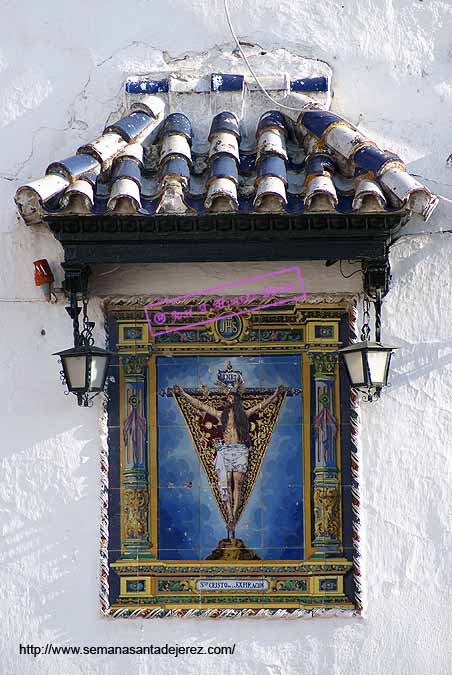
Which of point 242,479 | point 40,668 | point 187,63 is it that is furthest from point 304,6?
point 40,668

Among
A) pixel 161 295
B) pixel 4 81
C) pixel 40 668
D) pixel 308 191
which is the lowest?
pixel 40 668

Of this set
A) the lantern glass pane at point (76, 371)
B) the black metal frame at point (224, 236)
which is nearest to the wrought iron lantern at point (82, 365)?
the lantern glass pane at point (76, 371)

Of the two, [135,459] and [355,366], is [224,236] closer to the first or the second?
[355,366]

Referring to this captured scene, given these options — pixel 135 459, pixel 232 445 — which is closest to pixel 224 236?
pixel 232 445

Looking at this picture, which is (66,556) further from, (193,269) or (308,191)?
(308,191)

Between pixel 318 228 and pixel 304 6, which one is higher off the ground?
pixel 304 6

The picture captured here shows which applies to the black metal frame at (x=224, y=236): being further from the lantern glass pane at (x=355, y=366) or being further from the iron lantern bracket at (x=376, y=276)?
the lantern glass pane at (x=355, y=366)

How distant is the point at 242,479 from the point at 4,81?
2367mm

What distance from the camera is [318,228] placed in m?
5.96

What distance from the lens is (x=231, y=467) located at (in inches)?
249

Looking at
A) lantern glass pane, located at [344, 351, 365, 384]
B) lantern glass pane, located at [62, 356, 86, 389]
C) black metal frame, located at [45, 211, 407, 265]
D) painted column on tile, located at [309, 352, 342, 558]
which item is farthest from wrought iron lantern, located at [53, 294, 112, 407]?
lantern glass pane, located at [344, 351, 365, 384]

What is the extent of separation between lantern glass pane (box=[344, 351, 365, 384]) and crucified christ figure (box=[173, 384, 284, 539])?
0.40 metres

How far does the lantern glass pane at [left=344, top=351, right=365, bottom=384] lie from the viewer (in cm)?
605
